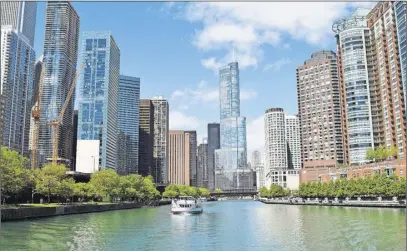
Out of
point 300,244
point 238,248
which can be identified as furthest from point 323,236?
point 238,248

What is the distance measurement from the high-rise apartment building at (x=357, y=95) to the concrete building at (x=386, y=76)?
2.48 meters

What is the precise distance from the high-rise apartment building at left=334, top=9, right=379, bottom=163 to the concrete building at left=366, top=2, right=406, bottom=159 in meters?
2.48

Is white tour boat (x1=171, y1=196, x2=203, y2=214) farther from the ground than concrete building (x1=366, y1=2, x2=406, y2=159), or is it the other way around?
concrete building (x1=366, y1=2, x2=406, y2=159)

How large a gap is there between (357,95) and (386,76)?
54.6 feet

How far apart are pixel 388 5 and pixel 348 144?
62.4m

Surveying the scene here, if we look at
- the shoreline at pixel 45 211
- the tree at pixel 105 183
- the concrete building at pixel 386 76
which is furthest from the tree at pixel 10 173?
the concrete building at pixel 386 76

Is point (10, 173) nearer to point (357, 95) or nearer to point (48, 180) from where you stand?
point (48, 180)

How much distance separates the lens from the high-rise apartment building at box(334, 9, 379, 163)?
7116 inches

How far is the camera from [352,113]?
7288 inches

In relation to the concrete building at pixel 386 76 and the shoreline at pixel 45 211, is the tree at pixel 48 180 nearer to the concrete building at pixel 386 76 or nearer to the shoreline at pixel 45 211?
the shoreline at pixel 45 211

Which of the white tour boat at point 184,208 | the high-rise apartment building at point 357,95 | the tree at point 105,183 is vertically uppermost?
the high-rise apartment building at point 357,95

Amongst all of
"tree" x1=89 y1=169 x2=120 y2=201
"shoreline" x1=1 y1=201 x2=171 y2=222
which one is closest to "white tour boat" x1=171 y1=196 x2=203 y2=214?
"shoreline" x1=1 y1=201 x2=171 y2=222

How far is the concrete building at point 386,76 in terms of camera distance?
160875mm

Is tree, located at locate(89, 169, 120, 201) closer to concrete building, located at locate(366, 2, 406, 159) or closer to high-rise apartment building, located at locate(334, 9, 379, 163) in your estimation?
concrete building, located at locate(366, 2, 406, 159)
